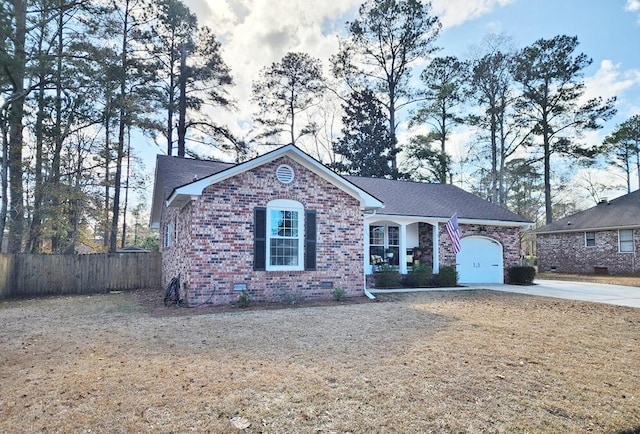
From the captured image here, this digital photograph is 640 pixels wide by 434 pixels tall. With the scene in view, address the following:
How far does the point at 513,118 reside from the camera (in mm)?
29906

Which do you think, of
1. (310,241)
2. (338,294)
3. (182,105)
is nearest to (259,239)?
(310,241)

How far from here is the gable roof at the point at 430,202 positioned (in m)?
16.1

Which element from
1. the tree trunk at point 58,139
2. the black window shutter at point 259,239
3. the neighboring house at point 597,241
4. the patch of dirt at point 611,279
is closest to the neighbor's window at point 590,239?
the neighboring house at point 597,241

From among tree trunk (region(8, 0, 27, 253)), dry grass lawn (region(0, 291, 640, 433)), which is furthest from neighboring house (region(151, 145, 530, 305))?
tree trunk (region(8, 0, 27, 253))

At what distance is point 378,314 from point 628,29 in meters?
16.3

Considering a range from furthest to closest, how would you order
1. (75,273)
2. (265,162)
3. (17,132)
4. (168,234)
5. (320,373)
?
(17,132), (168,234), (75,273), (265,162), (320,373)

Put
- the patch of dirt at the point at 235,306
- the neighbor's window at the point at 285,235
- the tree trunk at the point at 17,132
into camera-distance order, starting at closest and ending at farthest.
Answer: the patch of dirt at the point at 235,306, the neighbor's window at the point at 285,235, the tree trunk at the point at 17,132

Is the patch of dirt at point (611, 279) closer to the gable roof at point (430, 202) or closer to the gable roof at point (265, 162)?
the gable roof at point (430, 202)

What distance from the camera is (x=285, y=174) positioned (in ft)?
35.3

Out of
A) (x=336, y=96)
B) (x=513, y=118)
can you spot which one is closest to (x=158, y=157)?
(x=336, y=96)

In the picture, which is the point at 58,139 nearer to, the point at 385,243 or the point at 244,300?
the point at 244,300

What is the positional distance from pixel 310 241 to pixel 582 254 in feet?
70.0

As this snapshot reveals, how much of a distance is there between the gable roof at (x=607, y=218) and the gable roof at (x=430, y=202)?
29.1ft

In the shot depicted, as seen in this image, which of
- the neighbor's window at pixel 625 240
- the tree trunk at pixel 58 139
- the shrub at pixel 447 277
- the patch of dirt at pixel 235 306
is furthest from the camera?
the neighbor's window at pixel 625 240
